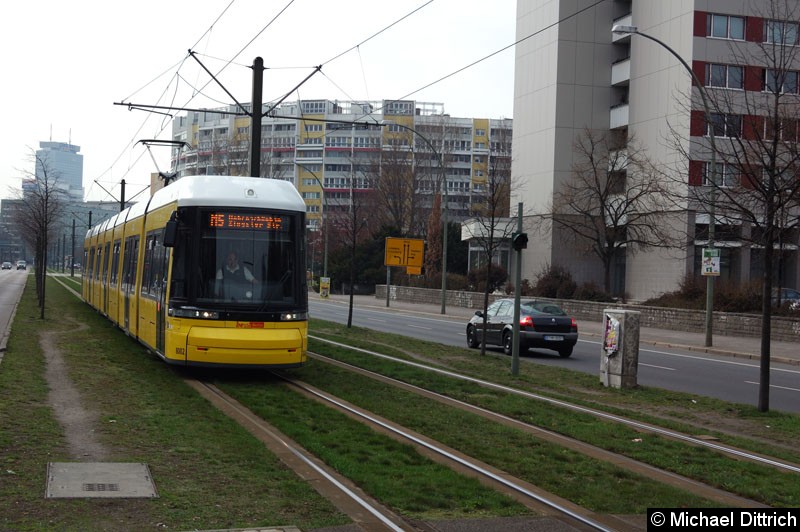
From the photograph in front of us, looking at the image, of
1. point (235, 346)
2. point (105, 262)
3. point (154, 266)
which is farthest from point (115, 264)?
point (235, 346)

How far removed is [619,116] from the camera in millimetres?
55281

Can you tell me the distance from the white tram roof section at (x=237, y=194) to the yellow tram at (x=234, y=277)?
0.02m

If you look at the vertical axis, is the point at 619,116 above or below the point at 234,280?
above

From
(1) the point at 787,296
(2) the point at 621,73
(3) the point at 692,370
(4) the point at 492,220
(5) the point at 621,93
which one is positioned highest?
(2) the point at 621,73

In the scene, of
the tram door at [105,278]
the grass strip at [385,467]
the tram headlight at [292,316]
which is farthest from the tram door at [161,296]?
the tram door at [105,278]

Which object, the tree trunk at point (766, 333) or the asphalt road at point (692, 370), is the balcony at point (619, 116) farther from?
the tree trunk at point (766, 333)

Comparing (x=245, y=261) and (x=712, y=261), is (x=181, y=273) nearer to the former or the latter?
(x=245, y=261)

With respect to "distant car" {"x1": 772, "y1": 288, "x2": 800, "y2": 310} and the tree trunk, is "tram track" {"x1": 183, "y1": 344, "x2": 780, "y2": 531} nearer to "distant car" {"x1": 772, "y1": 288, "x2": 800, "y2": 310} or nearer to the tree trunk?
the tree trunk

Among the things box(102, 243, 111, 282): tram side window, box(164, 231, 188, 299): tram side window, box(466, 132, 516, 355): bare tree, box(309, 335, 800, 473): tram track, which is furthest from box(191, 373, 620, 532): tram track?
box(102, 243, 111, 282): tram side window

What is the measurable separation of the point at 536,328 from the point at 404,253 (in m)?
31.8

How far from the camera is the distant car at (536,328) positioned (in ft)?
81.1

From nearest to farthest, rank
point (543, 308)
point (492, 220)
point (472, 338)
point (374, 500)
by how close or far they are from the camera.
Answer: point (374, 500) < point (492, 220) < point (543, 308) < point (472, 338)

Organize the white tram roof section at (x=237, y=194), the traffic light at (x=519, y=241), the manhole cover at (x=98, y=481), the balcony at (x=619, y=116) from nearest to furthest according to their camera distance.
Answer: the manhole cover at (x=98, y=481) < the white tram roof section at (x=237, y=194) < the traffic light at (x=519, y=241) < the balcony at (x=619, y=116)

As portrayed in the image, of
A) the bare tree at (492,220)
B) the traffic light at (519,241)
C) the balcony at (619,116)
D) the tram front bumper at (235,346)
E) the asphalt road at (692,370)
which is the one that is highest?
the balcony at (619,116)
